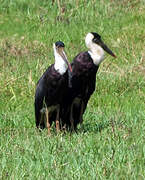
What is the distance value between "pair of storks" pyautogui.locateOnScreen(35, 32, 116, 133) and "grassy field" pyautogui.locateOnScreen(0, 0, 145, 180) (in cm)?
21

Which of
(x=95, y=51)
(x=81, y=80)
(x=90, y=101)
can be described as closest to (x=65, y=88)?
(x=81, y=80)

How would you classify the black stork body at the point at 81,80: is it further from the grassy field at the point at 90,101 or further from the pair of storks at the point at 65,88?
the grassy field at the point at 90,101

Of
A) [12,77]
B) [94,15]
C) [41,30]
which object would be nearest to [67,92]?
[12,77]

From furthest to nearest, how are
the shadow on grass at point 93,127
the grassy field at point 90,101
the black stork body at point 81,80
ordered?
the black stork body at point 81,80, the shadow on grass at point 93,127, the grassy field at point 90,101

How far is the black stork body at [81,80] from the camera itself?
657 cm

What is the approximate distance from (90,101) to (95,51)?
1307 millimetres

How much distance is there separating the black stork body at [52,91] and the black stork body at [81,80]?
6.4 inches

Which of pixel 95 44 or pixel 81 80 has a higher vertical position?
pixel 95 44

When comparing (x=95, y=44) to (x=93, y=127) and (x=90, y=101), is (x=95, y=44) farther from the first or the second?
(x=90, y=101)

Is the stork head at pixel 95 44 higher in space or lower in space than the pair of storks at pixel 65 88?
higher

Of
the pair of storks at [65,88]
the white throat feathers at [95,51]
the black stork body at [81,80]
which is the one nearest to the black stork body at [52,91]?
the pair of storks at [65,88]

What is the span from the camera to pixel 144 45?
981cm

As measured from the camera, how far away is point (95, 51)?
6.79 m

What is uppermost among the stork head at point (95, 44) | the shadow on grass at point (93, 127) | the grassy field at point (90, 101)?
the stork head at point (95, 44)
